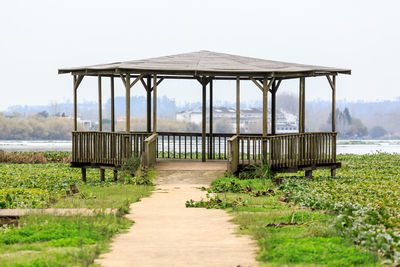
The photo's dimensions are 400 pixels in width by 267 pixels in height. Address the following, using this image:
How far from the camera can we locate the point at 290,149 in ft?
65.7

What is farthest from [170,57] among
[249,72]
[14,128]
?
[14,128]

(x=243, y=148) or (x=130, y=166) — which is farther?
(x=243, y=148)

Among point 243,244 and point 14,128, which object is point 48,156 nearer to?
point 243,244

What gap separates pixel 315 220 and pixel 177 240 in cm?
246

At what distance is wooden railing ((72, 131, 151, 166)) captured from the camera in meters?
19.2

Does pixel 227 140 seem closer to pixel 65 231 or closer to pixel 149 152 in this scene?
pixel 149 152

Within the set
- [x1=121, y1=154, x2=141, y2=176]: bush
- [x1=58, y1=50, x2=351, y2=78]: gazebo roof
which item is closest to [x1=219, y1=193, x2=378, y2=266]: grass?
[x1=121, y1=154, x2=141, y2=176]: bush

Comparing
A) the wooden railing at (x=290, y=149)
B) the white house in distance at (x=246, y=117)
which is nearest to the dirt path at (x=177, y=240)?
the wooden railing at (x=290, y=149)

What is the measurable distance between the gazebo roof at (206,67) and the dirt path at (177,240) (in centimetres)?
576

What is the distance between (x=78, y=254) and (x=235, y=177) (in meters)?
10.5

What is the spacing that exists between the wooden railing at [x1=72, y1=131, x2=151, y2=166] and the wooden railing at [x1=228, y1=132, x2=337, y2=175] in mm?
3045

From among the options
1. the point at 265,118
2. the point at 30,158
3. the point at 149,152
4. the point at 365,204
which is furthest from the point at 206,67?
the point at 30,158

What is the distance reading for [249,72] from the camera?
1889cm

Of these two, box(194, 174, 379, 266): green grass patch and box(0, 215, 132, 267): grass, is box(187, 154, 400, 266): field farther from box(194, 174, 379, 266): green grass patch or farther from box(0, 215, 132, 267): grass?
box(0, 215, 132, 267): grass
